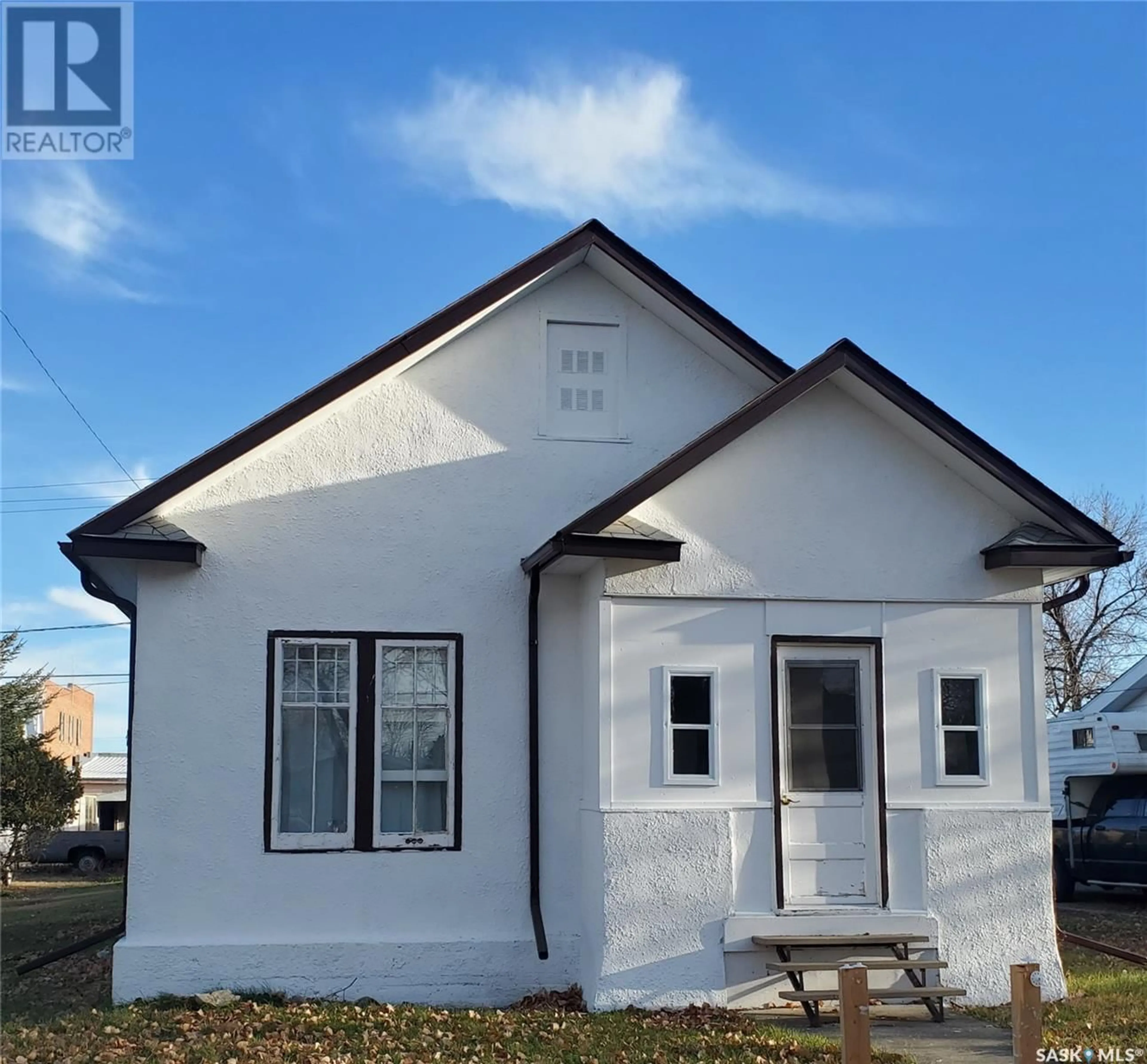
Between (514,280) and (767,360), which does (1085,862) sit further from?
(514,280)

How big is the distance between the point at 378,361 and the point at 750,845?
4.98 m

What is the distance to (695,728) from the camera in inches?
405

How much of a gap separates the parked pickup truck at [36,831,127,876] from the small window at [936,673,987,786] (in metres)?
25.5

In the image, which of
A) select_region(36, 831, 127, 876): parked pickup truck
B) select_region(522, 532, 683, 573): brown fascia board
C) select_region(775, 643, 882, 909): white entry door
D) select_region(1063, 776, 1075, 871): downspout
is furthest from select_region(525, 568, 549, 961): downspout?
select_region(36, 831, 127, 876): parked pickup truck

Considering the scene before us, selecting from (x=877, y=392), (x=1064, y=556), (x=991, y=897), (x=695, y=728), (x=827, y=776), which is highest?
(x=877, y=392)

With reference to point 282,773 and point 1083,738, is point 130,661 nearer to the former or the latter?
point 282,773

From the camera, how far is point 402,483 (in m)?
11.2

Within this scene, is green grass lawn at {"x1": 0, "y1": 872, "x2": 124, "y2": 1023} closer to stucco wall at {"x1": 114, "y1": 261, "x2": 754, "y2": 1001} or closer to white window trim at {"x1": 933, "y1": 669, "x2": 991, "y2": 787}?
stucco wall at {"x1": 114, "y1": 261, "x2": 754, "y2": 1001}

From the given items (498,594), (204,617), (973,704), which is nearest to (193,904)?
(204,617)

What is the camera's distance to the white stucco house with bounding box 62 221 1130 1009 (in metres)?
10.1

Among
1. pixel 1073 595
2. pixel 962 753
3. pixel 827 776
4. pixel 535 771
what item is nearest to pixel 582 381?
pixel 535 771

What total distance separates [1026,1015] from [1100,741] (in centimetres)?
1227

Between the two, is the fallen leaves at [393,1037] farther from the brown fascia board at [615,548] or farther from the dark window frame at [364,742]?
the brown fascia board at [615,548]

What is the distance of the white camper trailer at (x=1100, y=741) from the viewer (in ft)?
60.1
